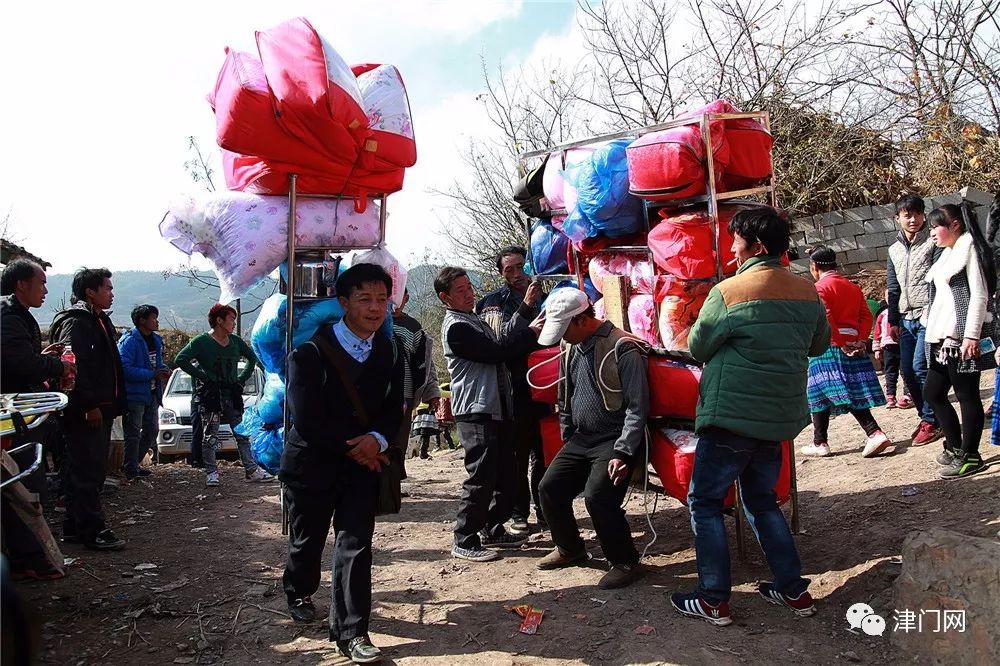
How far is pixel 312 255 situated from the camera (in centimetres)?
512

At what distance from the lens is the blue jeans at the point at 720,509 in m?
3.72

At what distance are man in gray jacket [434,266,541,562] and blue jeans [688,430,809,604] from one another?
4.84ft

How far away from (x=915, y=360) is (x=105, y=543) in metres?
5.67

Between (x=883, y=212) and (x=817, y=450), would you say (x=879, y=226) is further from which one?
(x=817, y=450)

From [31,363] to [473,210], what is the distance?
1192 cm

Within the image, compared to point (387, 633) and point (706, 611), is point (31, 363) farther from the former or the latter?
point (706, 611)

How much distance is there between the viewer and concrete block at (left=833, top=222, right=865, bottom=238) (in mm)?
10508

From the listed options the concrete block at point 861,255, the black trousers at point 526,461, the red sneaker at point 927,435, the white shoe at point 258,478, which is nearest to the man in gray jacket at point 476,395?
the black trousers at point 526,461

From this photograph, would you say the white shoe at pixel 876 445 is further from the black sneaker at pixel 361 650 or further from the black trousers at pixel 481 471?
the black sneaker at pixel 361 650

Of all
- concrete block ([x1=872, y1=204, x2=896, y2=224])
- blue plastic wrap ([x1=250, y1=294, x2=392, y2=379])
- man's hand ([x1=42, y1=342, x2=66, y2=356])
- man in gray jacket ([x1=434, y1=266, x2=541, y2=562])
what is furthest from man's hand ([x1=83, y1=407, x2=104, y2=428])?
concrete block ([x1=872, y1=204, x2=896, y2=224])

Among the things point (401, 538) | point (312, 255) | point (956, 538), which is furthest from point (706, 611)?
point (312, 255)

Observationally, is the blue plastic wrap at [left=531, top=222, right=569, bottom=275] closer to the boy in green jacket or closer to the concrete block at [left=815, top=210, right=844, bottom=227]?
the boy in green jacket

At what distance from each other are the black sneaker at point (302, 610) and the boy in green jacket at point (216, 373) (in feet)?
13.1

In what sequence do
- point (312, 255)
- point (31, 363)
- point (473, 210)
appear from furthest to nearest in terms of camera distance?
point (473, 210)
point (312, 255)
point (31, 363)
